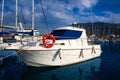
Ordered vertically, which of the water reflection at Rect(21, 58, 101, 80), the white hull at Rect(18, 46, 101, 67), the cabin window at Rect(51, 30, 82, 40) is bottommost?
the water reflection at Rect(21, 58, 101, 80)

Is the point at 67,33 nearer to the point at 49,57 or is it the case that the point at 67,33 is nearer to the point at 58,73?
the point at 49,57

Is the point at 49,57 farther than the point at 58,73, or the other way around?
the point at 49,57

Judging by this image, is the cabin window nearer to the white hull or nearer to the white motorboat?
the white motorboat

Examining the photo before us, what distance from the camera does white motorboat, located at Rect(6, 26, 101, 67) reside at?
589 inches

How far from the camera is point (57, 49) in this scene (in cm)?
1546

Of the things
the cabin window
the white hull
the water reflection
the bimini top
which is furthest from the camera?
the bimini top

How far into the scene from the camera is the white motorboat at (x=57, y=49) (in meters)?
15.0

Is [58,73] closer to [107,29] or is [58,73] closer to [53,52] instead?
[53,52]

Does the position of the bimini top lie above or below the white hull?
above

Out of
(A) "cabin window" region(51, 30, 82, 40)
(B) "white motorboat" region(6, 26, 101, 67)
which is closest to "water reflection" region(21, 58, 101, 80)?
(B) "white motorboat" region(6, 26, 101, 67)

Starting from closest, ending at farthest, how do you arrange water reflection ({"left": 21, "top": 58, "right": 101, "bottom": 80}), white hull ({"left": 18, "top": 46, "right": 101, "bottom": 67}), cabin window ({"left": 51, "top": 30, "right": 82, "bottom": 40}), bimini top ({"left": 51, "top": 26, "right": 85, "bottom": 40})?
water reflection ({"left": 21, "top": 58, "right": 101, "bottom": 80}), white hull ({"left": 18, "top": 46, "right": 101, "bottom": 67}), cabin window ({"left": 51, "top": 30, "right": 82, "bottom": 40}), bimini top ({"left": 51, "top": 26, "right": 85, "bottom": 40})

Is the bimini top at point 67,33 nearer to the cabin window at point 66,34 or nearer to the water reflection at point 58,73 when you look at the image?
the cabin window at point 66,34

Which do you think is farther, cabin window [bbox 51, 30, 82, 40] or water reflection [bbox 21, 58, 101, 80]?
cabin window [bbox 51, 30, 82, 40]

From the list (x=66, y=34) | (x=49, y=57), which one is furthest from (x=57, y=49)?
(x=66, y=34)
